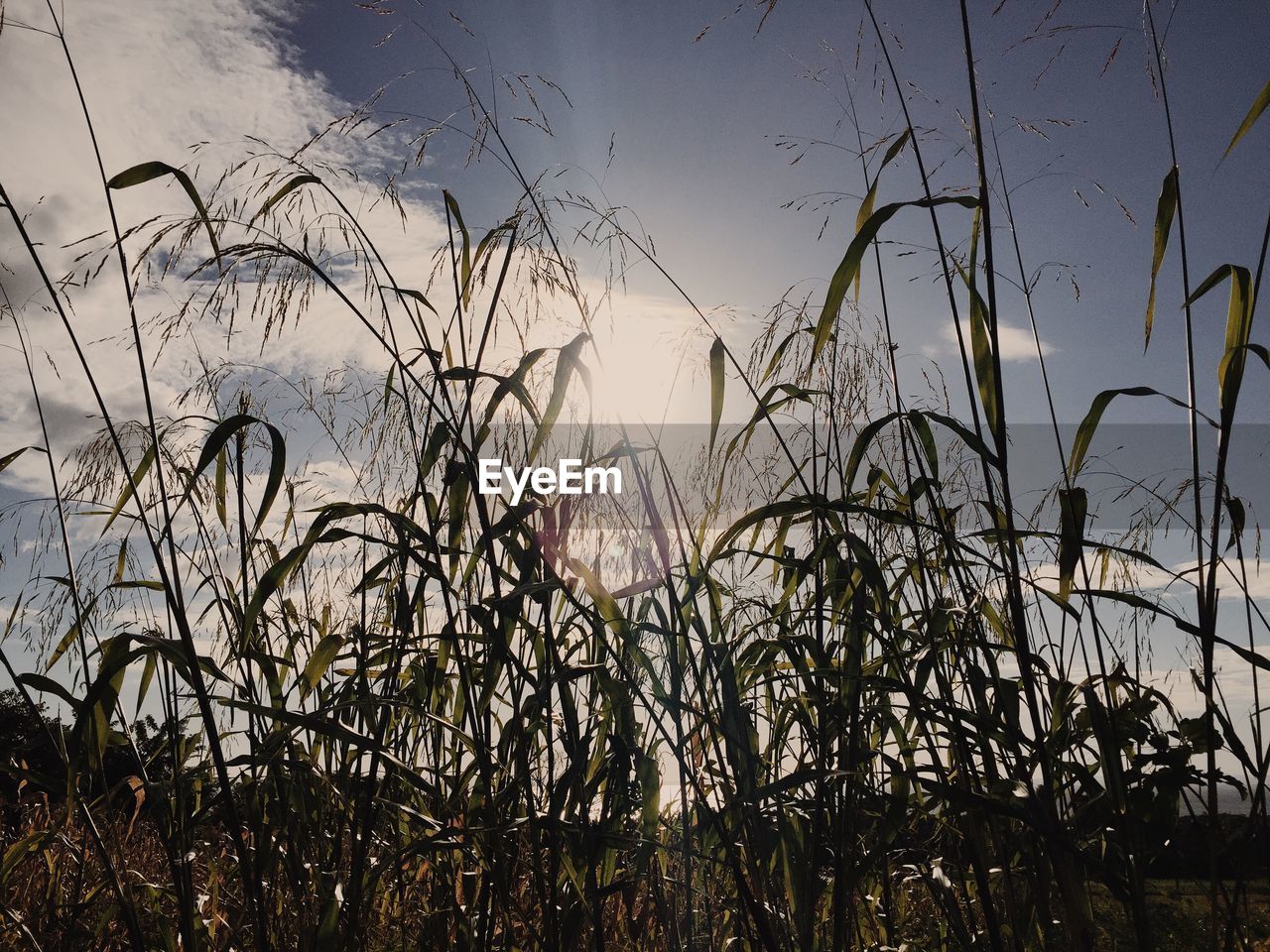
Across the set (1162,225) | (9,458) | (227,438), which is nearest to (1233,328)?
(1162,225)

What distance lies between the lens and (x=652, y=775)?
1.23 m

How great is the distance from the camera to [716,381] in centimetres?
117

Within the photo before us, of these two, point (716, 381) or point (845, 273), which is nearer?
point (845, 273)

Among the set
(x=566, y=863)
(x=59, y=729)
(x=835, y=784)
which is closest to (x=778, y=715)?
(x=835, y=784)

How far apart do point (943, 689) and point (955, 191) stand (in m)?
0.64

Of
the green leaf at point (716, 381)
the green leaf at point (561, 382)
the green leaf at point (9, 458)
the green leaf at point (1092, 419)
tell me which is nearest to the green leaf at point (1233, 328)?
the green leaf at point (1092, 419)

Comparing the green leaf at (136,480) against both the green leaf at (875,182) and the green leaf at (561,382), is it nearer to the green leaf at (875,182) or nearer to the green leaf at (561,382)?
the green leaf at (561,382)

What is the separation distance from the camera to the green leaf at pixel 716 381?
1.14 meters

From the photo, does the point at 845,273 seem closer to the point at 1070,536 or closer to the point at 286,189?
the point at 1070,536

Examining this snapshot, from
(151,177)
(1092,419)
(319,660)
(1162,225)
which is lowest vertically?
(319,660)

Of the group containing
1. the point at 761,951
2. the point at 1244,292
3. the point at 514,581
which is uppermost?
the point at 1244,292

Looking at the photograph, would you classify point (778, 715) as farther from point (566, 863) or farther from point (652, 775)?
point (566, 863)

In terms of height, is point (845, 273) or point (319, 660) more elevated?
point (845, 273)

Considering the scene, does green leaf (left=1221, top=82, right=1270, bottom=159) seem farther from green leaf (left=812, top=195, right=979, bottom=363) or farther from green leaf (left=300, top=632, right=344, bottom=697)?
green leaf (left=300, top=632, right=344, bottom=697)
